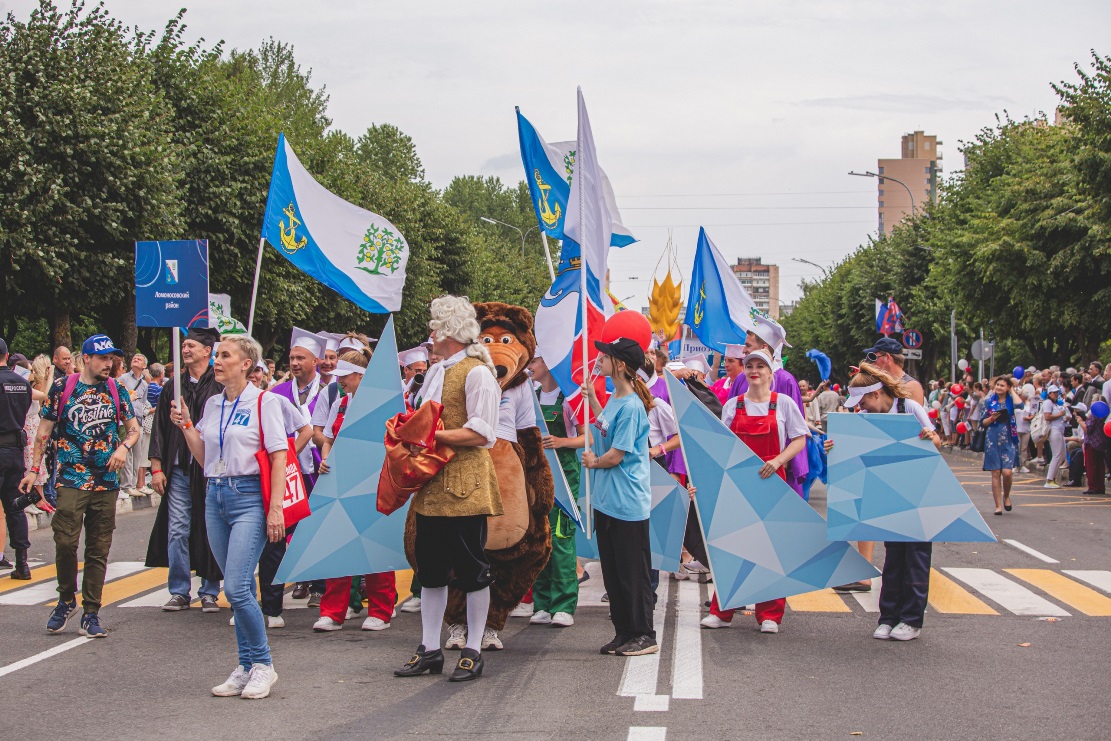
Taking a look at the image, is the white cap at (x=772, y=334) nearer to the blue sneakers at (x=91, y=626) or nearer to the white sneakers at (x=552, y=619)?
the white sneakers at (x=552, y=619)

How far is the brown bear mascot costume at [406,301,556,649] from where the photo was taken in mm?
7016

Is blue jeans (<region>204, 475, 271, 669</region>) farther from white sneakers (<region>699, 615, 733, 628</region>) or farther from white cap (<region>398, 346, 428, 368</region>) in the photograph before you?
white cap (<region>398, 346, 428, 368</region>)

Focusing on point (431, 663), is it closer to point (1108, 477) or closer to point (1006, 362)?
point (1108, 477)

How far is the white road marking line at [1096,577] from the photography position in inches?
395

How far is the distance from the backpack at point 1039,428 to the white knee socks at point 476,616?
701 inches

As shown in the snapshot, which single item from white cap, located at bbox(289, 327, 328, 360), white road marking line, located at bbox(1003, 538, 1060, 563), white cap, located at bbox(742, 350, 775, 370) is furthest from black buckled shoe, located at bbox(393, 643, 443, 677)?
white road marking line, located at bbox(1003, 538, 1060, 563)

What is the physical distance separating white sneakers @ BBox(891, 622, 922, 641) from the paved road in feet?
0.26

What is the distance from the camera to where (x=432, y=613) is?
6.58m

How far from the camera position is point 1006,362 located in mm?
67750

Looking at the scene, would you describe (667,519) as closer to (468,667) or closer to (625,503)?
(625,503)

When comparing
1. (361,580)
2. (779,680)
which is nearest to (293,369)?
(361,580)

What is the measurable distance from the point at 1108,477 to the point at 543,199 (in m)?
15.6

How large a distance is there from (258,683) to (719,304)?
27.9ft

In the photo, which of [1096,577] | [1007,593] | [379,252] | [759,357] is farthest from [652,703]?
[1096,577]
